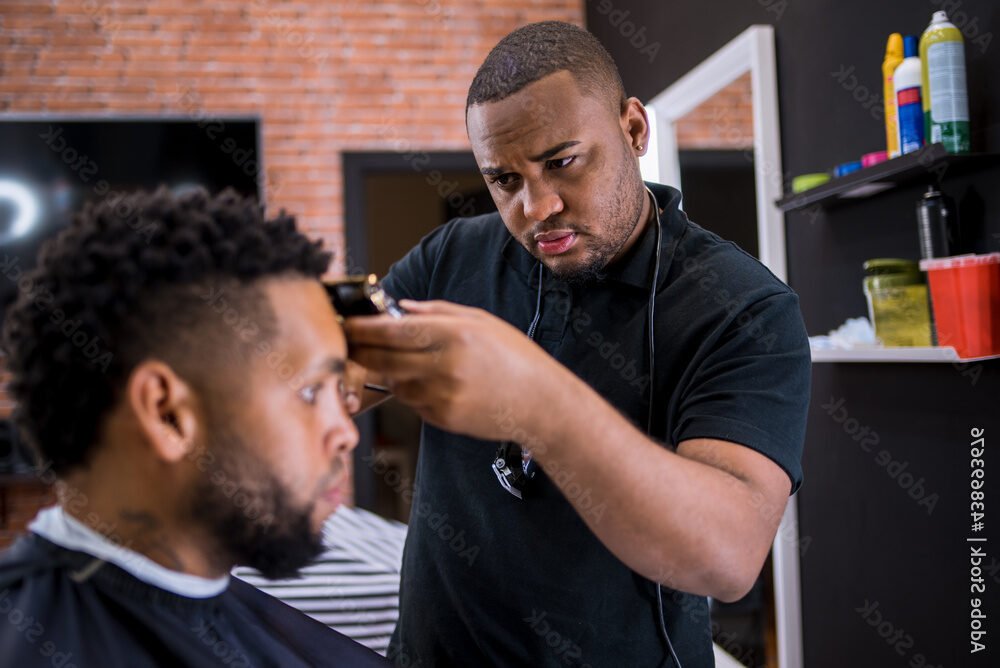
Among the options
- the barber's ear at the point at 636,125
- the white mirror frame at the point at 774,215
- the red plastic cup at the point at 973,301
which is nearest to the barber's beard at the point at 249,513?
the barber's ear at the point at 636,125

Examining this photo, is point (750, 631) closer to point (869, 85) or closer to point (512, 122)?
point (869, 85)

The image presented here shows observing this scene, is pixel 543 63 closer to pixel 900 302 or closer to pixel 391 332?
pixel 391 332

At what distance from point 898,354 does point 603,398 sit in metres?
1.19

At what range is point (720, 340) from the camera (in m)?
1.18

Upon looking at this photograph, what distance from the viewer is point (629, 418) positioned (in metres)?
1.25

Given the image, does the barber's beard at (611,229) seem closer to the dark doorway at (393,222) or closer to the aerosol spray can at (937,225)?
the aerosol spray can at (937,225)

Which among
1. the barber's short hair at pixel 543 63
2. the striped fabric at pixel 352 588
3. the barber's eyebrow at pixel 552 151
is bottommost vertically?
the striped fabric at pixel 352 588

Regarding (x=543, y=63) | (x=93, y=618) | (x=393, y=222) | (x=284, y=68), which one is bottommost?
(x=93, y=618)

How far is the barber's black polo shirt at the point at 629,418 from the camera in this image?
45.0 inches

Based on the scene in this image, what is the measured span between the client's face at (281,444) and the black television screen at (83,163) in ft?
12.0

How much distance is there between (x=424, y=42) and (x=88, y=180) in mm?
1955

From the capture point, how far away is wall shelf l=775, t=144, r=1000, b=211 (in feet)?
5.82

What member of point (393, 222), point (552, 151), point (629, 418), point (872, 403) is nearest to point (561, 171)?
point (552, 151)

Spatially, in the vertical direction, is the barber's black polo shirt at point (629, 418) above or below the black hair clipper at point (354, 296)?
below
